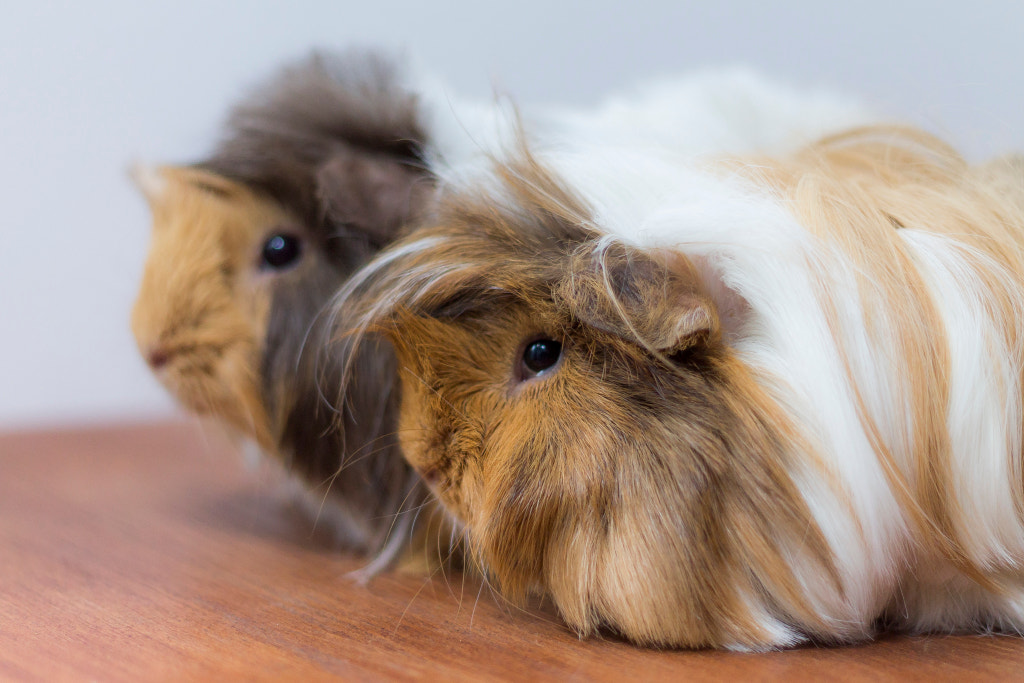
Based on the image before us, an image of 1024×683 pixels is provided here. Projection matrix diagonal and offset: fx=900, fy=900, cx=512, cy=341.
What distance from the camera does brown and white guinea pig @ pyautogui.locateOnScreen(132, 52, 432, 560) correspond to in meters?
1.23

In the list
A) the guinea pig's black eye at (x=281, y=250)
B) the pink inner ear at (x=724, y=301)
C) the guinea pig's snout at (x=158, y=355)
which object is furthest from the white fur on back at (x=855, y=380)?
the guinea pig's snout at (x=158, y=355)

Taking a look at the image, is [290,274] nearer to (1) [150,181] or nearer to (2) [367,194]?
(2) [367,194]

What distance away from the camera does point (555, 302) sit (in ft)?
3.08

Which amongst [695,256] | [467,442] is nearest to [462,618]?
[467,442]

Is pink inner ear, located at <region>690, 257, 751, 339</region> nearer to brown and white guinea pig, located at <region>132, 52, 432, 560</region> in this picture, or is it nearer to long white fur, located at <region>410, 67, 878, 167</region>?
long white fur, located at <region>410, 67, 878, 167</region>

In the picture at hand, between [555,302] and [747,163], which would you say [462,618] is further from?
[747,163]

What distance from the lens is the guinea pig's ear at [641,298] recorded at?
2.85 ft

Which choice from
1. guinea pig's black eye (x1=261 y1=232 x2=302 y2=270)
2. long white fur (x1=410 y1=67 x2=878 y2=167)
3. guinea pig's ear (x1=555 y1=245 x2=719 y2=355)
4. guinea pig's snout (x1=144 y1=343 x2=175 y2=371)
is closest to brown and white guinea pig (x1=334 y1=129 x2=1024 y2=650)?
guinea pig's ear (x1=555 y1=245 x2=719 y2=355)

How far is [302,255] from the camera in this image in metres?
1.29

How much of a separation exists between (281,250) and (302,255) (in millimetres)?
30

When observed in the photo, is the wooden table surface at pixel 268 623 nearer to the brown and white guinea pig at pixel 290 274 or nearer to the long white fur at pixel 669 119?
the brown and white guinea pig at pixel 290 274

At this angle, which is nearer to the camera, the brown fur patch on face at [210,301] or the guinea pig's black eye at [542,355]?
the guinea pig's black eye at [542,355]

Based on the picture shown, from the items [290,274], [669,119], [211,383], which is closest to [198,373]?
[211,383]

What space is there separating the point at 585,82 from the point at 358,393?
135cm
